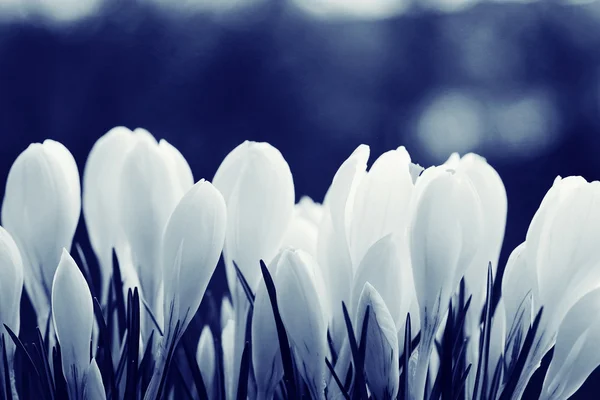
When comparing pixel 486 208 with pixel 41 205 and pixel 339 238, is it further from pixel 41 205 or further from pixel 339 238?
pixel 41 205

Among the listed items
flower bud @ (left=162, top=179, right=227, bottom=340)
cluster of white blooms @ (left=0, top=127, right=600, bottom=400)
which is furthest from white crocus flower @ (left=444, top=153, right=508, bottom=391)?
flower bud @ (left=162, top=179, right=227, bottom=340)

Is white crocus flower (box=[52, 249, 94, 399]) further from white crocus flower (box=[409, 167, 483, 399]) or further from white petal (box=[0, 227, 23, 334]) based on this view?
white crocus flower (box=[409, 167, 483, 399])

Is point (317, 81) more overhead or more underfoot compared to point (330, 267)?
more overhead

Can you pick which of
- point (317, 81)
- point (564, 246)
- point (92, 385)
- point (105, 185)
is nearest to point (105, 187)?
point (105, 185)

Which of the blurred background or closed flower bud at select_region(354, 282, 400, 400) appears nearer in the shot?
closed flower bud at select_region(354, 282, 400, 400)

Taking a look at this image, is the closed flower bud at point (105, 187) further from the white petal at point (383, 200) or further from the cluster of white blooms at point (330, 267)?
the white petal at point (383, 200)

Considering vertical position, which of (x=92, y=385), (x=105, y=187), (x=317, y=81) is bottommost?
(x=92, y=385)
